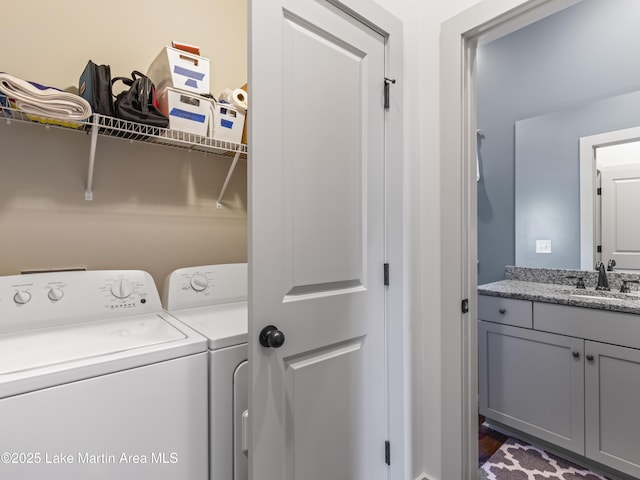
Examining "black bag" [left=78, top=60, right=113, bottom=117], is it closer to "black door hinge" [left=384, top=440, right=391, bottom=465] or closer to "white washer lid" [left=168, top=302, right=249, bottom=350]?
"white washer lid" [left=168, top=302, right=249, bottom=350]

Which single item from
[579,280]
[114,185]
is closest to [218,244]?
[114,185]

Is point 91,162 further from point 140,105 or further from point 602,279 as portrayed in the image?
point 602,279

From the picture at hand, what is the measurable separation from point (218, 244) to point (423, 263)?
1115 millimetres

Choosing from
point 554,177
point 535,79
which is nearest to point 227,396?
point 554,177

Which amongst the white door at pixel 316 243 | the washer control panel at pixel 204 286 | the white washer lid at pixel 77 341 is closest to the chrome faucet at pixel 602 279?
the white door at pixel 316 243

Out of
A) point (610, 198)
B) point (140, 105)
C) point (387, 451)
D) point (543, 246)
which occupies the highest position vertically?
point (140, 105)

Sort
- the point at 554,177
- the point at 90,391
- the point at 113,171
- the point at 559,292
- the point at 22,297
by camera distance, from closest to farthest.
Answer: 1. the point at 90,391
2. the point at 22,297
3. the point at 113,171
4. the point at 559,292
5. the point at 554,177

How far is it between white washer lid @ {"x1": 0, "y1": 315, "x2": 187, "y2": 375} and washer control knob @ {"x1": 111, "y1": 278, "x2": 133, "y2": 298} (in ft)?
0.35

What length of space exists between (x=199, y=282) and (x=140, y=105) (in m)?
0.79

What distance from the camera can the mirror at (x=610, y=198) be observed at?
2.14 m

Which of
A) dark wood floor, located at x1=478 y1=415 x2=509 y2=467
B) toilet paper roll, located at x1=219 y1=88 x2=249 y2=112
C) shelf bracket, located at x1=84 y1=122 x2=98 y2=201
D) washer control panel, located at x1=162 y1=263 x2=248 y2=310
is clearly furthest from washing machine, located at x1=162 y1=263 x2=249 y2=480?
dark wood floor, located at x1=478 y1=415 x2=509 y2=467

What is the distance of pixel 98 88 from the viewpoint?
132 centimetres

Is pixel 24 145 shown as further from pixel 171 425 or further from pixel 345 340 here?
pixel 345 340

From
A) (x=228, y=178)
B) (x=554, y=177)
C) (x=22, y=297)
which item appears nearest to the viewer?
(x=22, y=297)
